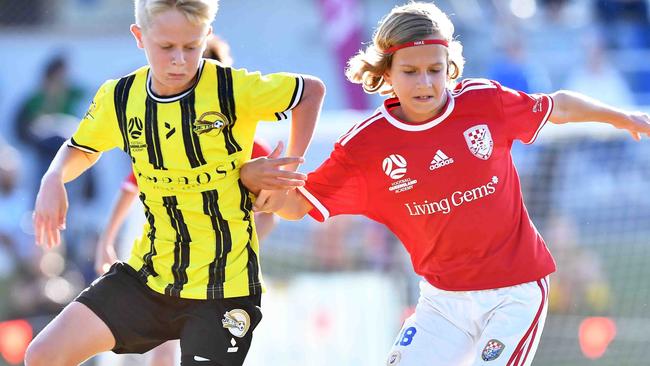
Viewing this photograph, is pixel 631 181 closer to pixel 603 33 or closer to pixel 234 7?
pixel 603 33

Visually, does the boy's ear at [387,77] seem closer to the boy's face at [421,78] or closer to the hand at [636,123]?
the boy's face at [421,78]

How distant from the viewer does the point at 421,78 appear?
4328mm

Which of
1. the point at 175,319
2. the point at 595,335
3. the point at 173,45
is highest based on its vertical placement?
the point at 173,45

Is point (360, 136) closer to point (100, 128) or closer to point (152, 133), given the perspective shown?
point (152, 133)

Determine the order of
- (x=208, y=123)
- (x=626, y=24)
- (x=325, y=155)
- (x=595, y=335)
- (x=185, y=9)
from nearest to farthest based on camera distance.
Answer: (x=185, y=9) → (x=208, y=123) → (x=325, y=155) → (x=595, y=335) → (x=626, y=24)

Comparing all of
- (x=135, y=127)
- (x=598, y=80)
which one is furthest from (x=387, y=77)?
(x=598, y=80)

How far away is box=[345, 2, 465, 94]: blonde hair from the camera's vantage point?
4410 mm

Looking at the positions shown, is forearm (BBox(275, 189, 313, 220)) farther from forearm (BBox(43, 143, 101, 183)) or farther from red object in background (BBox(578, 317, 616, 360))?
red object in background (BBox(578, 317, 616, 360))

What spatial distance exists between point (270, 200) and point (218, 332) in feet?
1.71

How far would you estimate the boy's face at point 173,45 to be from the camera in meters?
4.06

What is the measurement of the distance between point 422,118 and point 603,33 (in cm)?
954

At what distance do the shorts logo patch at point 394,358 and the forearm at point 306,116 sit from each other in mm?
840

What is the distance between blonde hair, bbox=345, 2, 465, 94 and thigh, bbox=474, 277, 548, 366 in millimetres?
913

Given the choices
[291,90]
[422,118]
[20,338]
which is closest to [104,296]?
[291,90]
